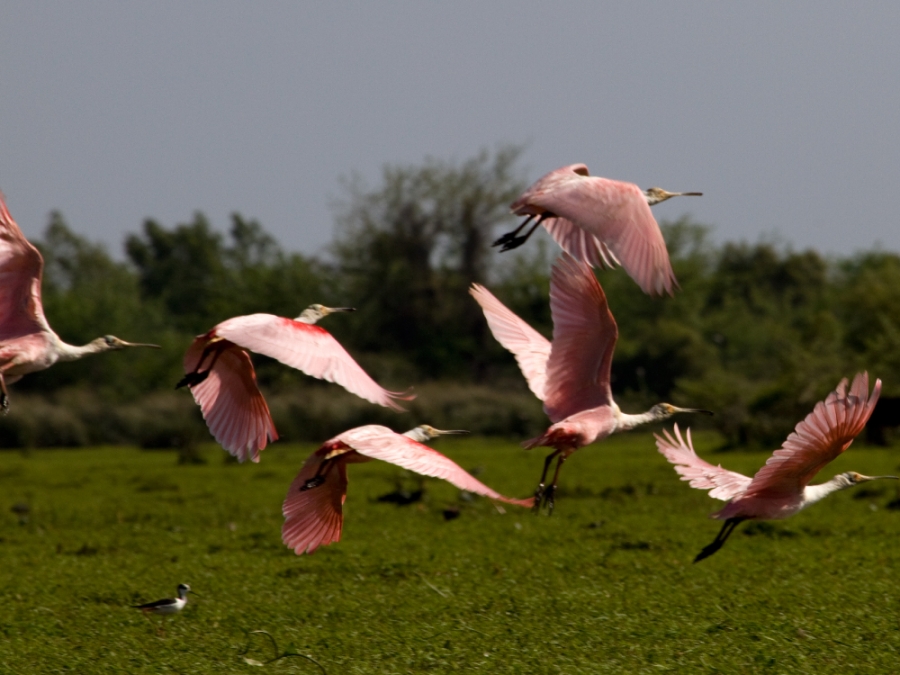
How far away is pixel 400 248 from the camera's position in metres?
39.6

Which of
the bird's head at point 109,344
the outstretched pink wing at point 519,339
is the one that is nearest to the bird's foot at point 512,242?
the outstretched pink wing at point 519,339

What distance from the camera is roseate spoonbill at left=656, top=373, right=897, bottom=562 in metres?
5.15

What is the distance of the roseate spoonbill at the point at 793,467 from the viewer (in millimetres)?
5152

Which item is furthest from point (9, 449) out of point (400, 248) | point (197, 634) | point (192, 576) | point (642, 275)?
point (642, 275)

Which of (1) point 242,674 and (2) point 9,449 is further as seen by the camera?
(2) point 9,449

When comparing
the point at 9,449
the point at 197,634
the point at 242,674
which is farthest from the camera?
the point at 9,449

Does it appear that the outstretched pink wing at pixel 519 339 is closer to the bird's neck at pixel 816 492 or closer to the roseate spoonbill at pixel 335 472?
the roseate spoonbill at pixel 335 472

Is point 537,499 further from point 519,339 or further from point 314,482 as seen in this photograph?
point 519,339

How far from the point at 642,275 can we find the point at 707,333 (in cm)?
3463

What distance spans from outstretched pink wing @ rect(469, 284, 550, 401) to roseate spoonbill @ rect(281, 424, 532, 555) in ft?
3.53

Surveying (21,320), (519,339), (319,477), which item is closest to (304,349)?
(319,477)

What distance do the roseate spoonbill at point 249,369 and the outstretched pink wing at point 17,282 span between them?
0.81m

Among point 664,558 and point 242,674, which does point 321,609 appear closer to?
point 242,674

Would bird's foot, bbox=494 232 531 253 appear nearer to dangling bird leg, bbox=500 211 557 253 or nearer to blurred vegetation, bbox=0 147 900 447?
dangling bird leg, bbox=500 211 557 253
